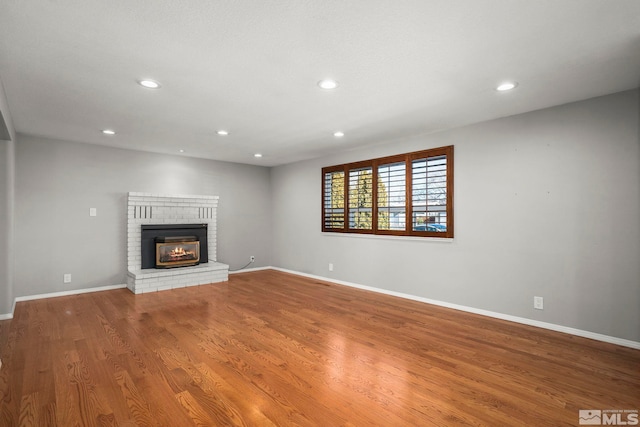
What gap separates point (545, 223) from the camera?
11.6 ft

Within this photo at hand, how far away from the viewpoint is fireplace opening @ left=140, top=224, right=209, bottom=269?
571 cm

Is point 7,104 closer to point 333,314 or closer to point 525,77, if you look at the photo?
point 333,314

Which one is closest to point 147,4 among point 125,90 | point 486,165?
point 125,90

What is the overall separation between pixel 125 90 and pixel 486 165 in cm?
405

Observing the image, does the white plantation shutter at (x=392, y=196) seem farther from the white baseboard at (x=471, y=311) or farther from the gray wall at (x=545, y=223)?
the white baseboard at (x=471, y=311)

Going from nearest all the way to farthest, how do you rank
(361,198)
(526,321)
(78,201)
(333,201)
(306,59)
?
(306,59) → (526,321) → (78,201) → (361,198) → (333,201)

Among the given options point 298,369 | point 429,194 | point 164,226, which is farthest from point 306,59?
point 164,226

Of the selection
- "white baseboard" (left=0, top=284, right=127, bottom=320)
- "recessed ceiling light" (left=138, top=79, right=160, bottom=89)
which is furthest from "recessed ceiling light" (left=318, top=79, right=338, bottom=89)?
"white baseboard" (left=0, top=284, right=127, bottom=320)

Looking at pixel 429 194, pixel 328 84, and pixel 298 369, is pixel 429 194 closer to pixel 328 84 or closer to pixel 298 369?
pixel 328 84

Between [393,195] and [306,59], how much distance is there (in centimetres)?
→ 300

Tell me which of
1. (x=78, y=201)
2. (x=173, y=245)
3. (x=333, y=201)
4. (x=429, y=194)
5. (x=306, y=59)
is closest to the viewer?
(x=306, y=59)

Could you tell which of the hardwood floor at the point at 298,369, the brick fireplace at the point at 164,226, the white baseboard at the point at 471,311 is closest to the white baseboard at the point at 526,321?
the white baseboard at the point at 471,311

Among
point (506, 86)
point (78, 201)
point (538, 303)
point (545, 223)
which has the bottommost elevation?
point (538, 303)

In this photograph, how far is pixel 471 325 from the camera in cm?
364
